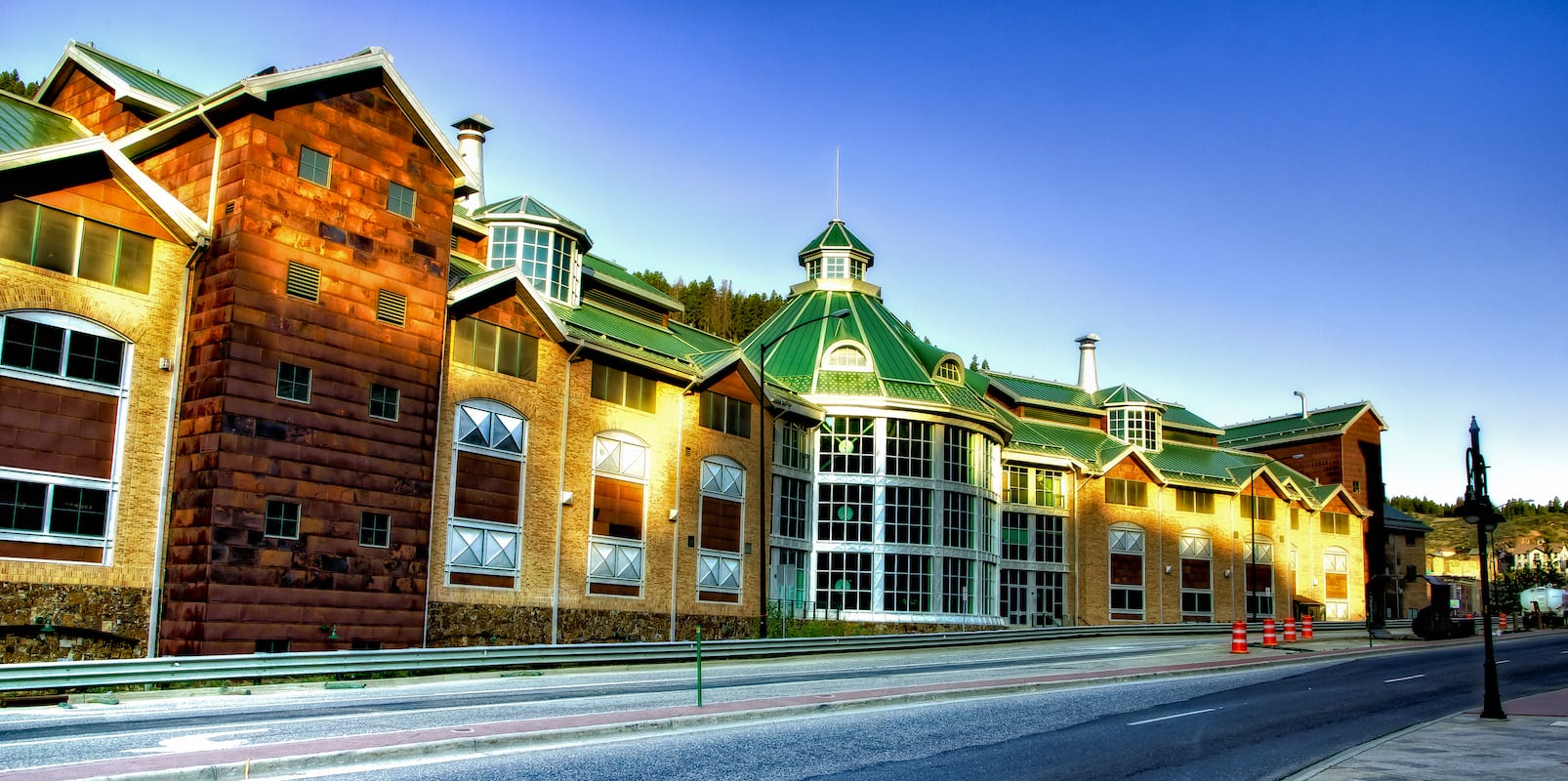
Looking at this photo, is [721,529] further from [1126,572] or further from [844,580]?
[1126,572]

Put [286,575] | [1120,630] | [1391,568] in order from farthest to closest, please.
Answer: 1. [1391,568]
2. [1120,630]
3. [286,575]

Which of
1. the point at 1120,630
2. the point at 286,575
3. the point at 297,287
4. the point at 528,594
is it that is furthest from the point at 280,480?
the point at 1120,630

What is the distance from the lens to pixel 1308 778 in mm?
13734

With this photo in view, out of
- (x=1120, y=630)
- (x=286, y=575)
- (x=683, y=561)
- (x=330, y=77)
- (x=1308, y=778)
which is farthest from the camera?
(x=1120, y=630)

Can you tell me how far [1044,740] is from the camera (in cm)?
1614

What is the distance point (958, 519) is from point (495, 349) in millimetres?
23577

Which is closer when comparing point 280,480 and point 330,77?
point 280,480

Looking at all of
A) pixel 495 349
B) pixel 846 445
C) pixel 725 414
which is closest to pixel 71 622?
pixel 495 349

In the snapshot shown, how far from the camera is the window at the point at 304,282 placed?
29.5m

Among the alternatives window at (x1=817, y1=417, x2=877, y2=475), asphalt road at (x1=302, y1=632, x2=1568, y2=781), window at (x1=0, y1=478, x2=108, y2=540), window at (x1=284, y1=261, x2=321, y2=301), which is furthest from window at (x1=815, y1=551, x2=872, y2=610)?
window at (x1=0, y1=478, x2=108, y2=540)

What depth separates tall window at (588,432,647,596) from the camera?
3841 cm

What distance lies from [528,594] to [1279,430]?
60128 mm

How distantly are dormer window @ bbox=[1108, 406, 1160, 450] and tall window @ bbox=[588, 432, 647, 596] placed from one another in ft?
120

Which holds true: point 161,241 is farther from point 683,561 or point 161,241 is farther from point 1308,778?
point 1308,778
